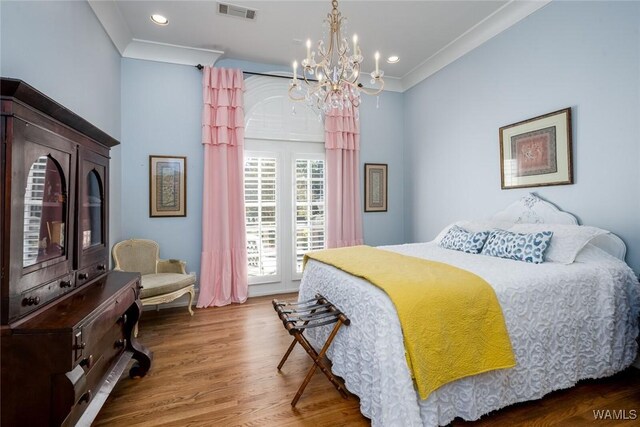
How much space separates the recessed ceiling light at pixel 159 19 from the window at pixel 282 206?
59.9 inches

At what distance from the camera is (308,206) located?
4324 millimetres

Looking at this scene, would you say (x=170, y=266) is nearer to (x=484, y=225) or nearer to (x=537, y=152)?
(x=484, y=225)

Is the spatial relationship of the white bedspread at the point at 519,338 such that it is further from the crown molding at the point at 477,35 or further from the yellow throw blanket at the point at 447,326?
the crown molding at the point at 477,35

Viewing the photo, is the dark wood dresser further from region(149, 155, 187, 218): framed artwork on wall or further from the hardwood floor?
region(149, 155, 187, 218): framed artwork on wall

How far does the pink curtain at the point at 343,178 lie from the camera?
4289 millimetres

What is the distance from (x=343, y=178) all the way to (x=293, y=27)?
1.97m

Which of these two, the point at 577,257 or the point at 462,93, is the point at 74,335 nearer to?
the point at 577,257

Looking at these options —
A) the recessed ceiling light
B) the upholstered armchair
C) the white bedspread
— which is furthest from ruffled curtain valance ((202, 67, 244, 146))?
the white bedspread

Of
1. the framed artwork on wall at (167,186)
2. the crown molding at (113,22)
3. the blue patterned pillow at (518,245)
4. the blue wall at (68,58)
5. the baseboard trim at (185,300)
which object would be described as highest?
the crown molding at (113,22)

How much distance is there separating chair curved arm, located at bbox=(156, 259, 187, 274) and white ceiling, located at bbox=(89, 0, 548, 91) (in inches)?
95.9

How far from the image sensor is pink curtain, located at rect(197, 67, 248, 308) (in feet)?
12.2

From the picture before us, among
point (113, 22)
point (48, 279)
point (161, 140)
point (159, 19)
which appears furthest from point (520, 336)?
point (113, 22)

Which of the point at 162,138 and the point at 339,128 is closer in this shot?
the point at 162,138

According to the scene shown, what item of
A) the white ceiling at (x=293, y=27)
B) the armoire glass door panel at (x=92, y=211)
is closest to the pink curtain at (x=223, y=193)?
the white ceiling at (x=293, y=27)
